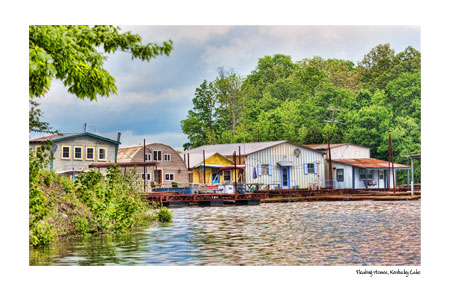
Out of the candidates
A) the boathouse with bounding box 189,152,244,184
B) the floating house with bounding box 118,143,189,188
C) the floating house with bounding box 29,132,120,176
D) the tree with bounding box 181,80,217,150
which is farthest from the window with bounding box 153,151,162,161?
the floating house with bounding box 29,132,120,176

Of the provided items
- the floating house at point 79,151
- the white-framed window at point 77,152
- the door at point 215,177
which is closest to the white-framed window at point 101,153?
the floating house at point 79,151

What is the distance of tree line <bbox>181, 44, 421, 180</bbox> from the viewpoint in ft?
113

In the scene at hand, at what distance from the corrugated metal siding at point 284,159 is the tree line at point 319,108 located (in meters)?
1.71

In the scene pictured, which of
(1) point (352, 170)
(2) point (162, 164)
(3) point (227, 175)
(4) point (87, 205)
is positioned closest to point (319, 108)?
(1) point (352, 170)

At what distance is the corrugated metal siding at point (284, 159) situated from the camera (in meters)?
37.6

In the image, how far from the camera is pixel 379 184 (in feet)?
131

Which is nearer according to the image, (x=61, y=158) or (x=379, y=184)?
(x=61, y=158)

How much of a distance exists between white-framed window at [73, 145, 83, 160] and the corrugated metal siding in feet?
38.5

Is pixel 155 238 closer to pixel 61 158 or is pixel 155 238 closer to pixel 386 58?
pixel 61 158

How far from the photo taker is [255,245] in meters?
13.4

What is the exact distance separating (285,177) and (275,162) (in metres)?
1.37
